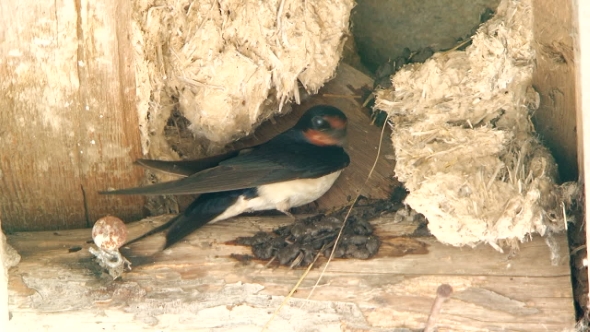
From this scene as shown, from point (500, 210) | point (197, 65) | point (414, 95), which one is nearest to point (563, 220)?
point (500, 210)

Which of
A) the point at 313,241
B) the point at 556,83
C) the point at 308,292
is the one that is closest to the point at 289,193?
the point at 313,241

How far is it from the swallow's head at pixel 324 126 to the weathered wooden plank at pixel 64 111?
65 centimetres

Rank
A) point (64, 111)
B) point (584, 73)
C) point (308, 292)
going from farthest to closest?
1. point (64, 111)
2. point (308, 292)
3. point (584, 73)

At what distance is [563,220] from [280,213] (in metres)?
1.07

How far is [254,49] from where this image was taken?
2.79 meters

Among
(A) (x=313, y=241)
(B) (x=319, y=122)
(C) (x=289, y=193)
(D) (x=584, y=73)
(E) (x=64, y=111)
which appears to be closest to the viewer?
(D) (x=584, y=73)

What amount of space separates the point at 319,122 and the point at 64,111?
871 mm

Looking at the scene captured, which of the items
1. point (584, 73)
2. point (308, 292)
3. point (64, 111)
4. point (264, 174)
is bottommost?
point (308, 292)

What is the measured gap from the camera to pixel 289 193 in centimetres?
283

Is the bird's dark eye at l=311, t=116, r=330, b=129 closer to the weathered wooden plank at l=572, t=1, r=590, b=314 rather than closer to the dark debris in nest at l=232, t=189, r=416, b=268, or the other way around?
the dark debris in nest at l=232, t=189, r=416, b=268

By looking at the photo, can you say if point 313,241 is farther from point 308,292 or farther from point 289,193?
point 289,193

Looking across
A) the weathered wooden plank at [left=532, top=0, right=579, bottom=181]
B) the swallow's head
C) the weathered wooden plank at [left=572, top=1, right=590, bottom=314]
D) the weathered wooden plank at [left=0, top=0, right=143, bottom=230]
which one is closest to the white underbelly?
the swallow's head

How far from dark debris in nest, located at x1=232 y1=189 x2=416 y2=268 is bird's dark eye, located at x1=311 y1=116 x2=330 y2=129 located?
1.42ft

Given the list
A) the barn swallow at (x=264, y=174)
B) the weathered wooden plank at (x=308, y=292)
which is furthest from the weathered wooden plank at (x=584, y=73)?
the barn swallow at (x=264, y=174)
